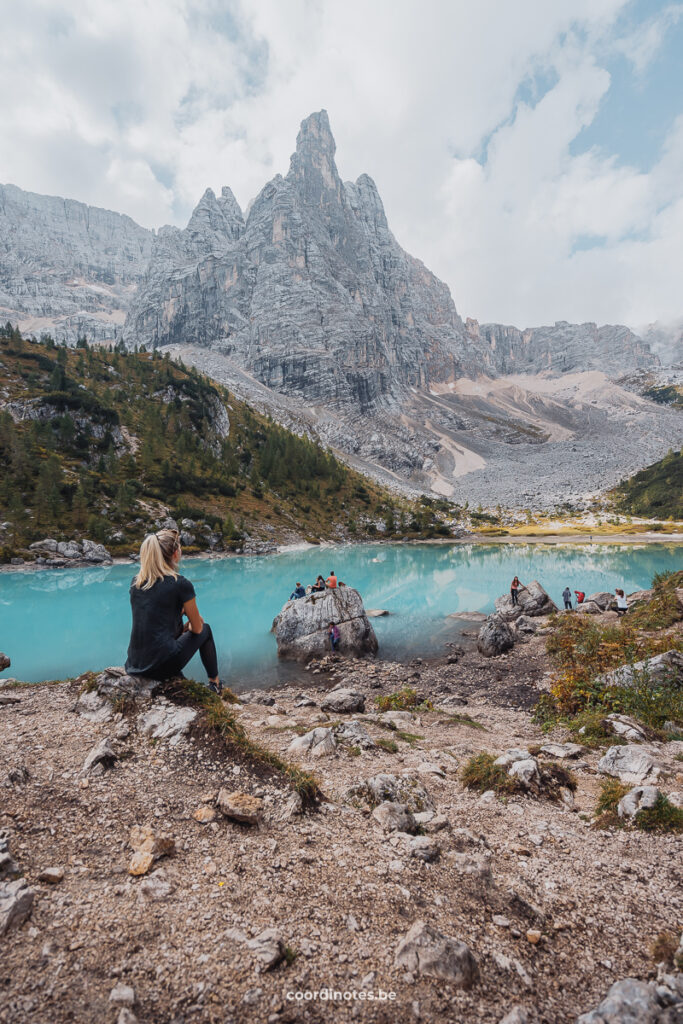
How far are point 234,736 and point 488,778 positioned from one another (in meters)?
4.17

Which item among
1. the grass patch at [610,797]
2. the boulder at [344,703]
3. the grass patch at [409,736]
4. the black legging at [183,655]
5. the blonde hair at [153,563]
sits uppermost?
the blonde hair at [153,563]

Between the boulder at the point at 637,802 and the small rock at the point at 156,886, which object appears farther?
the boulder at the point at 637,802

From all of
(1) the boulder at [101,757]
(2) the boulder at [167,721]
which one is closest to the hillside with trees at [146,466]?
(2) the boulder at [167,721]

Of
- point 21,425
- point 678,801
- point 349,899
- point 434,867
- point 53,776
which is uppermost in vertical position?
point 21,425

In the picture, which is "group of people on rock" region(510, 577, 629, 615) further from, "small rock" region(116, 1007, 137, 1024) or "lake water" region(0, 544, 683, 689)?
"small rock" region(116, 1007, 137, 1024)

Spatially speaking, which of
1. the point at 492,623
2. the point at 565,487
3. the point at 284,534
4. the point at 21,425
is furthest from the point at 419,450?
the point at 492,623

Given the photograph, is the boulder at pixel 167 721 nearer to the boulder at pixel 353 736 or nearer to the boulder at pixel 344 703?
the boulder at pixel 353 736

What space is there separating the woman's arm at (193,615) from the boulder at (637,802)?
255 inches

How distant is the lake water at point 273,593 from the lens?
74.2 feet

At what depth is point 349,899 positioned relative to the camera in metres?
3.97

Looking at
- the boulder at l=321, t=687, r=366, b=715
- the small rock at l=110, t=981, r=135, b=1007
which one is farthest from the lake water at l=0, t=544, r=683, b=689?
the small rock at l=110, t=981, r=135, b=1007

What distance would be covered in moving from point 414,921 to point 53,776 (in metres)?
4.55

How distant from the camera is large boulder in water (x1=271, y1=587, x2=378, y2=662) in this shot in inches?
875

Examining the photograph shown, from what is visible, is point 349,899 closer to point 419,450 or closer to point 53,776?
point 53,776
